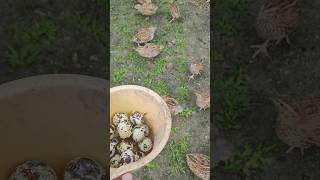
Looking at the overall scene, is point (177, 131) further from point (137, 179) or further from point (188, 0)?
point (188, 0)

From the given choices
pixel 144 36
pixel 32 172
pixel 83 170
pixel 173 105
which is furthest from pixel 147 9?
pixel 32 172

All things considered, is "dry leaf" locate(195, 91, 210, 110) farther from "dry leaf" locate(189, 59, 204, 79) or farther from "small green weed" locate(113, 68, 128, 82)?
"small green weed" locate(113, 68, 128, 82)

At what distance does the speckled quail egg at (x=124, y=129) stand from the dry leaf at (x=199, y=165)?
0.36 meters

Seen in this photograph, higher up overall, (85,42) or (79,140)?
(85,42)

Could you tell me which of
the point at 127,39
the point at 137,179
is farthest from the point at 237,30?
the point at 137,179

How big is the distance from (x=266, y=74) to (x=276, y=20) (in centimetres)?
35

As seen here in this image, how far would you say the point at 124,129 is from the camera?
122 inches

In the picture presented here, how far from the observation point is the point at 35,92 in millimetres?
2648

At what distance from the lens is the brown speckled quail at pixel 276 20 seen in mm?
3402

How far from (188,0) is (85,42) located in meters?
0.77

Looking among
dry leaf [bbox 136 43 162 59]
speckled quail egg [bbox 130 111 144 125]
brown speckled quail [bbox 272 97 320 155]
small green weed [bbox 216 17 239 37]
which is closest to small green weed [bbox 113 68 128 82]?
dry leaf [bbox 136 43 162 59]

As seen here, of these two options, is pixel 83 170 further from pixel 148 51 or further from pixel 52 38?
pixel 52 38

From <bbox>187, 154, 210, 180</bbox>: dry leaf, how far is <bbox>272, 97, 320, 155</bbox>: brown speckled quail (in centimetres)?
47

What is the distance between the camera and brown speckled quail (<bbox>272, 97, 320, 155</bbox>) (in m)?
3.05
